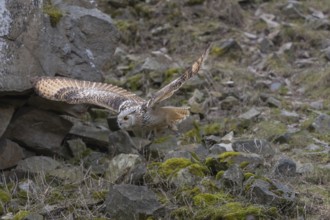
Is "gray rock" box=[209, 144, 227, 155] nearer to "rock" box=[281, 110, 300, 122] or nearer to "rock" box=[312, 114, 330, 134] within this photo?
"rock" box=[312, 114, 330, 134]

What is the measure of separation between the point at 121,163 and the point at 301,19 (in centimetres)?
576

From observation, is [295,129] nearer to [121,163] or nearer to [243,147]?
[243,147]

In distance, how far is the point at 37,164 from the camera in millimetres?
6781

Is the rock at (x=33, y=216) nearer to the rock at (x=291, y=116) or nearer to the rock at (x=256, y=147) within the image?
the rock at (x=256, y=147)

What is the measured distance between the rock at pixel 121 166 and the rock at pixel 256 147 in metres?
1.00

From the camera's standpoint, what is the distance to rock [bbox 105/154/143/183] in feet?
20.7

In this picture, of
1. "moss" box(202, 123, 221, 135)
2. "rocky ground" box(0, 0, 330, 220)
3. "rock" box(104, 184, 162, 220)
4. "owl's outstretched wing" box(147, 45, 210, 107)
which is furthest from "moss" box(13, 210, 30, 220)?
"moss" box(202, 123, 221, 135)

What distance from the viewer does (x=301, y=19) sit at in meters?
11.4

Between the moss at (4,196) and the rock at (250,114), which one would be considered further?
the rock at (250,114)

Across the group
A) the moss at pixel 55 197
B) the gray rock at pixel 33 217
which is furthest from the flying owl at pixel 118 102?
the gray rock at pixel 33 217

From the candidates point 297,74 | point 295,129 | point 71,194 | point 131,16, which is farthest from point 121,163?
point 131,16

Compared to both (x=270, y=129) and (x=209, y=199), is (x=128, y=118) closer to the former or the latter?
(x=209, y=199)

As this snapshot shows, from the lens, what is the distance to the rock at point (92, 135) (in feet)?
24.7

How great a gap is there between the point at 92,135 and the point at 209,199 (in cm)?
229
